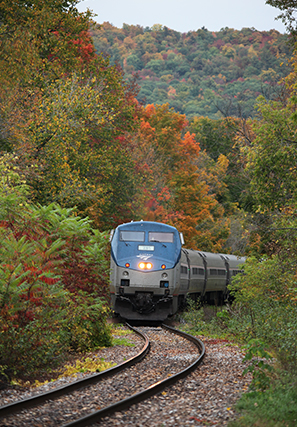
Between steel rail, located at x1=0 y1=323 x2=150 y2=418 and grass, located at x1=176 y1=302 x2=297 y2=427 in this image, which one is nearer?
grass, located at x1=176 y1=302 x2=297 y2=427

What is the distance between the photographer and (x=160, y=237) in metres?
20.6

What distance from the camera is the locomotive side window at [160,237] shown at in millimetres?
20427

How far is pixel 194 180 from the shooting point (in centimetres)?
4312

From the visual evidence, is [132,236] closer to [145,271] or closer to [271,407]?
[145,271]

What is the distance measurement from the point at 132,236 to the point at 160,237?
1.05m

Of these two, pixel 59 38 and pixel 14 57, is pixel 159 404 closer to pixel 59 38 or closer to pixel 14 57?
pixel 14 57

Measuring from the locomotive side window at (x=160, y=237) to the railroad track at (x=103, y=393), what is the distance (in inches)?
312

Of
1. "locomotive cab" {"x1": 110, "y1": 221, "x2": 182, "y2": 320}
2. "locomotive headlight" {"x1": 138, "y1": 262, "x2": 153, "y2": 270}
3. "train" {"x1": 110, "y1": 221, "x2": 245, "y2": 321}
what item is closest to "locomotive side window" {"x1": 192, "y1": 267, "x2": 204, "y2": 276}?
"train" {"x1": 110, "y1": 221, "x2": 245, "y2": 321}

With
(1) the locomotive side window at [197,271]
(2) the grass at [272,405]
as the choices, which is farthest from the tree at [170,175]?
(2) the grass at [272,405]

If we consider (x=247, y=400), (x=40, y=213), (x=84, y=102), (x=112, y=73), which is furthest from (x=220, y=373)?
(x=112, y=73)

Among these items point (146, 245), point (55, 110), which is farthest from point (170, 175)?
point (146, 245)

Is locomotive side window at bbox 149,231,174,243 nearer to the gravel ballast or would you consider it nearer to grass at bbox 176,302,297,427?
the gravel ballast

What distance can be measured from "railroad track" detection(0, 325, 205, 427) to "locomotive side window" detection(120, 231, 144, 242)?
7.86 metres

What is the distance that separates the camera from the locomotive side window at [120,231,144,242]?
2030 cm
